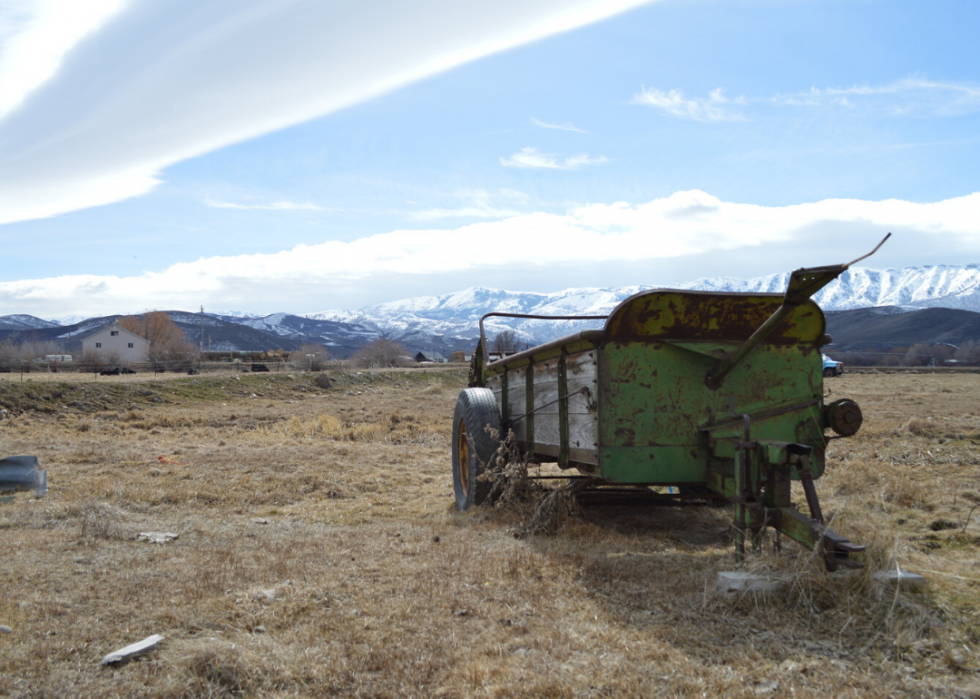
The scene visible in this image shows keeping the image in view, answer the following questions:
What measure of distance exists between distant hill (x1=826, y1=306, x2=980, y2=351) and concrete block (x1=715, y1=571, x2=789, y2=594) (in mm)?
134189

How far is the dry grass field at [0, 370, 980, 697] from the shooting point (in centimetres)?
279

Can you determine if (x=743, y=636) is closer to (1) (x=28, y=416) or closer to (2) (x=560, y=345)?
(2) (x=560, y=345)

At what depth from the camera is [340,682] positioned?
2842 millimetres

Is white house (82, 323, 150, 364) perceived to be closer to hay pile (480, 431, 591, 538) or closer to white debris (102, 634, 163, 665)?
hay pile (480, 431, 591, 538)

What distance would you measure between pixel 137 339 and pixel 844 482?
9215 centimetres

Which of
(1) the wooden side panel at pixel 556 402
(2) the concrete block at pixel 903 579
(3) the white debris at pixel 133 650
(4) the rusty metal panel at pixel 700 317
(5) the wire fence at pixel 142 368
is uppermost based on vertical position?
(4) the rusty metal panel at pixel 700 317

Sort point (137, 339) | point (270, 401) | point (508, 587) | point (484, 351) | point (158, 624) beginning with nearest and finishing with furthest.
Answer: point (158, 624) < point (508, 587) < point (484, 351) < point (270, 401) < point (137, 339)

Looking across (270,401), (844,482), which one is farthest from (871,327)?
(844,482)

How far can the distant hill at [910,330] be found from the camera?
13162 centimetres

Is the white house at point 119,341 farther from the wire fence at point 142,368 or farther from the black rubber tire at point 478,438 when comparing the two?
the black rubber tire at point 478,438

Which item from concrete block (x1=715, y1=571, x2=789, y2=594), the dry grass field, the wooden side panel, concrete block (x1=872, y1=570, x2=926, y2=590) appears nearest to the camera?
the dry grass field

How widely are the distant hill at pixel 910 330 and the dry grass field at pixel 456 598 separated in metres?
132

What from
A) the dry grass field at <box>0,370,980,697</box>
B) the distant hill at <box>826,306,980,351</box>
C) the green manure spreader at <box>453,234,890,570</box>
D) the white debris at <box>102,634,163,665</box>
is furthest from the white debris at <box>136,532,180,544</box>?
the distant hill at <box>826,306,980,351</box>

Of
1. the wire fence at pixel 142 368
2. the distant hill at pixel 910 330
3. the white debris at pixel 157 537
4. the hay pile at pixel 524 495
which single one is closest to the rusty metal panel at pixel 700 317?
the hay pile at pixel 524 495
